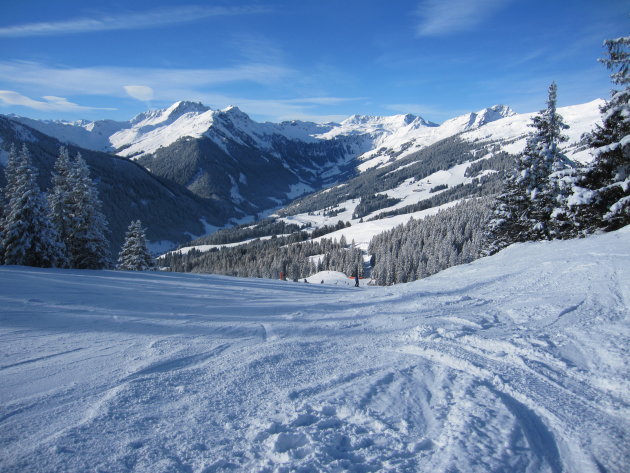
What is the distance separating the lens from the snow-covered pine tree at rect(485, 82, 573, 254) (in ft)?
73.4

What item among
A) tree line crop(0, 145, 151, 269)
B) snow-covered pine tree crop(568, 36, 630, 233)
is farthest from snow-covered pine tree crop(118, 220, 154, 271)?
snow-covered pine tree crop(568, 36, 630, 233)

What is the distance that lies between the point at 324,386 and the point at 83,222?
31.1m

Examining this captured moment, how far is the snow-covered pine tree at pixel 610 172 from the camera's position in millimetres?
14873

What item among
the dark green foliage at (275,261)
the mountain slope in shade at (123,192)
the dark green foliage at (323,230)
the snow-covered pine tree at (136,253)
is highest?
the mountain slope in shade at (123,192)

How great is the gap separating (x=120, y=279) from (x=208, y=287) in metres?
4.25

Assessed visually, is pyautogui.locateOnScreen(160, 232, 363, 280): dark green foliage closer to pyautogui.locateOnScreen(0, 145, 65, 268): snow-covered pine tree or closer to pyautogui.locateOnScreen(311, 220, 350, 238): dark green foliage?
pyautogui.locateOnScreen(311, 220, 350, 238): dark green foliage

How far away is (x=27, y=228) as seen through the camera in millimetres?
24016

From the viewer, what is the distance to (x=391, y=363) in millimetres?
5391

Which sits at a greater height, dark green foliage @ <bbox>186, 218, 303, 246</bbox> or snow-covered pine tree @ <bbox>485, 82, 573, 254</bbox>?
snow-covered pine tree @ <bbox>485, 82, 573, 254</bbox>

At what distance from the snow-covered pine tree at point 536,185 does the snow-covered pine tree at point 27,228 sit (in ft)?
113

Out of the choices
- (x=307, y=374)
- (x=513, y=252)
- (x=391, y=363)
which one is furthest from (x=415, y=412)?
(x=513, y=252)

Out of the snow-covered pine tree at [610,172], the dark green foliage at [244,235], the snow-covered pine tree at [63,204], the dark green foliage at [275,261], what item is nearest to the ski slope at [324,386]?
the snow-covered pine tree at [610,172]

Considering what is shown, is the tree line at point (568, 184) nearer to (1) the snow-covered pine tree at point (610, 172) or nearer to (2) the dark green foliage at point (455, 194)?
(1) the snow-covered pine tree at point (610, 172)

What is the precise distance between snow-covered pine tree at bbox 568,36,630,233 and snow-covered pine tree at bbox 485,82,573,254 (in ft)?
12.0
